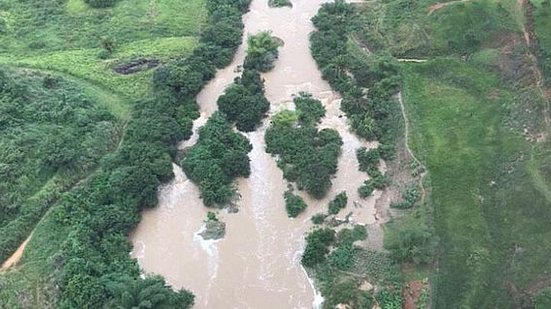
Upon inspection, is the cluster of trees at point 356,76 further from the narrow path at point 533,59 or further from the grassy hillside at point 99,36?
the grassy hillside at point 99,36

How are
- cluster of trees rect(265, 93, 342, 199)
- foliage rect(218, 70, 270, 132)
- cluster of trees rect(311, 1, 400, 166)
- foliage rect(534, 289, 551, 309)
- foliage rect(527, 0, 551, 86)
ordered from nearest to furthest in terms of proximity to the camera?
1. foliage rect(534, 289, 551, 309)
2. cluster of trees rect(265, 93, 342, 199)
3. foliage rect(527, 0, 551, 86)
4. cluster of trees rect(311, 1, 400, 166)
5. foliage rect(218, 70, 270, 132)

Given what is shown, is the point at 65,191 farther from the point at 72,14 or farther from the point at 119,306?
the point at 72,14

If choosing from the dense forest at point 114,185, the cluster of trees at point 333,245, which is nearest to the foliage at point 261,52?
the dense forest at point 114,185

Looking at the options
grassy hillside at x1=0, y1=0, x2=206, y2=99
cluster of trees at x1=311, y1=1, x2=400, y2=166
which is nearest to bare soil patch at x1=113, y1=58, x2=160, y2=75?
grassy hillside at x1=0, y1=0, x2=206, y2=99

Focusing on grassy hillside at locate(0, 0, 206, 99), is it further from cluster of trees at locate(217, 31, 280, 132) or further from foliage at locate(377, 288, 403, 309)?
foliage at locate(377, 288, 403, 309)

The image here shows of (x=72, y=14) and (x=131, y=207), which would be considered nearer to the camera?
(x=131, y=207)

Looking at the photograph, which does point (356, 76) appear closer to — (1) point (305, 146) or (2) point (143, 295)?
(1) point (305, 146)

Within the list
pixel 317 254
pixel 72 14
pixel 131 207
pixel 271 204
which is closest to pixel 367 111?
pixel 271 204
